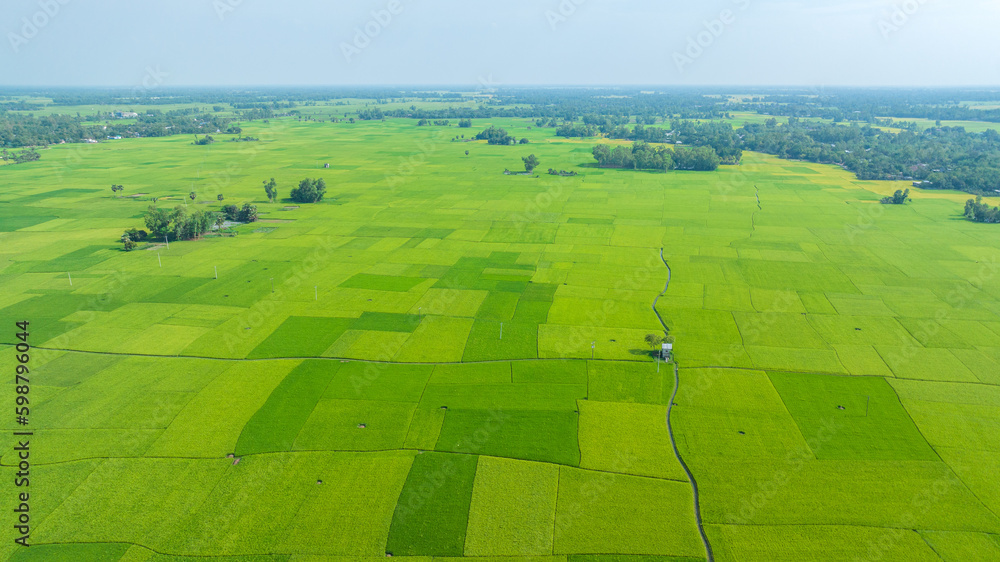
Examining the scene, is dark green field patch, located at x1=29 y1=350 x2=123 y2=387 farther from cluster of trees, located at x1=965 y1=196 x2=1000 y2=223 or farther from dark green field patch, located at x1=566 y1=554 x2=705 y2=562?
cluster of trees, located at x1=965 y1=196 x2=1000 y2=223

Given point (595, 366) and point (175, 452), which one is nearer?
point (175, 452)

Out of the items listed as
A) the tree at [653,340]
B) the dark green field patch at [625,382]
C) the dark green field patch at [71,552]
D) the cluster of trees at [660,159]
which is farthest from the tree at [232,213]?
the cluster of trees at [660,159]

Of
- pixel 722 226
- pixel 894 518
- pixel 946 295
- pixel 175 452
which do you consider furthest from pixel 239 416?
pixel 722 226

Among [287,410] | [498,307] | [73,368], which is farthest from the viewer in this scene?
[498,307]

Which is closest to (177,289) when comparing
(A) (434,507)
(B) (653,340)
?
(A) (434,507)

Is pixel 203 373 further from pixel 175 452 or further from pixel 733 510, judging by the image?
pixel 733 510

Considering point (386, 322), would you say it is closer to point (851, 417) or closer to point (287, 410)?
point (287, 410)

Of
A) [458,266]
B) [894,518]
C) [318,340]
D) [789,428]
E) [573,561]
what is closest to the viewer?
[573,561]
